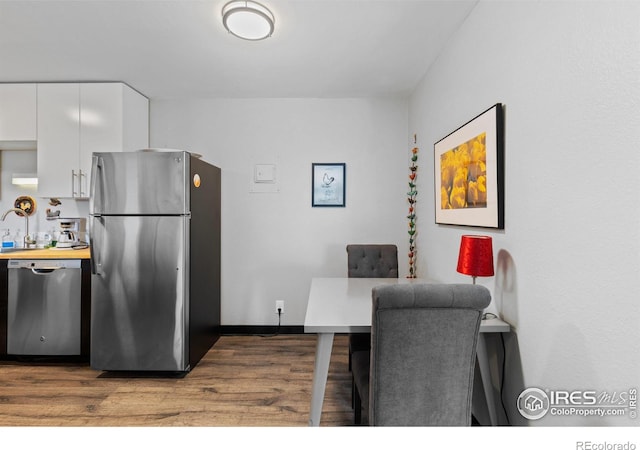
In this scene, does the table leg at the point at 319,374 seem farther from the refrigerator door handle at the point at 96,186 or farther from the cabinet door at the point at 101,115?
the cabinet door at the point at 101,115

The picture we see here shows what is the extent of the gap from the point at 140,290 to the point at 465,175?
2487 millimetres

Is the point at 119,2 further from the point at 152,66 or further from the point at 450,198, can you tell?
the point at 450,198

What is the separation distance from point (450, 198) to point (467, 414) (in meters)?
1.36

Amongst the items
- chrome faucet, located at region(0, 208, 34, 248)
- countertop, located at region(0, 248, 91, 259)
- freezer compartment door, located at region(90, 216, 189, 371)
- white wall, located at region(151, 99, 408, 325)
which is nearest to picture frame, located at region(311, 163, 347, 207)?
white wall, located at region(151, 99, 408, 325)

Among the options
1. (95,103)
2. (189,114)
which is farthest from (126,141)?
(189,114)

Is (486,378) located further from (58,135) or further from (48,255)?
(58,135)

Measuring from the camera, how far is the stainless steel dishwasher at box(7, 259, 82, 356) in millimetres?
2742

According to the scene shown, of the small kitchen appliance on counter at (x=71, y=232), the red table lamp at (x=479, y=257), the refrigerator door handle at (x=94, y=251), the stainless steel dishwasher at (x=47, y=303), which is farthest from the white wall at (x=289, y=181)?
the red table lamp at (x=479, y=257)

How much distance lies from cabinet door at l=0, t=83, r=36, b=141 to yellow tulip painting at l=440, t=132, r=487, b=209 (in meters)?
3.63

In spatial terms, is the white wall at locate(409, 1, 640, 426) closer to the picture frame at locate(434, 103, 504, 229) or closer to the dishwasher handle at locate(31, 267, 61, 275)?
the picture frame at locate(434, 103, 504, 229)

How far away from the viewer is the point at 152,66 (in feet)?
9.04

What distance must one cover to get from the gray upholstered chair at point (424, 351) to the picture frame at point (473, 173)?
2.03 feet

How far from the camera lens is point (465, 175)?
203 cm

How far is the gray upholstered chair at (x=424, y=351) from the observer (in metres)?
1.22
